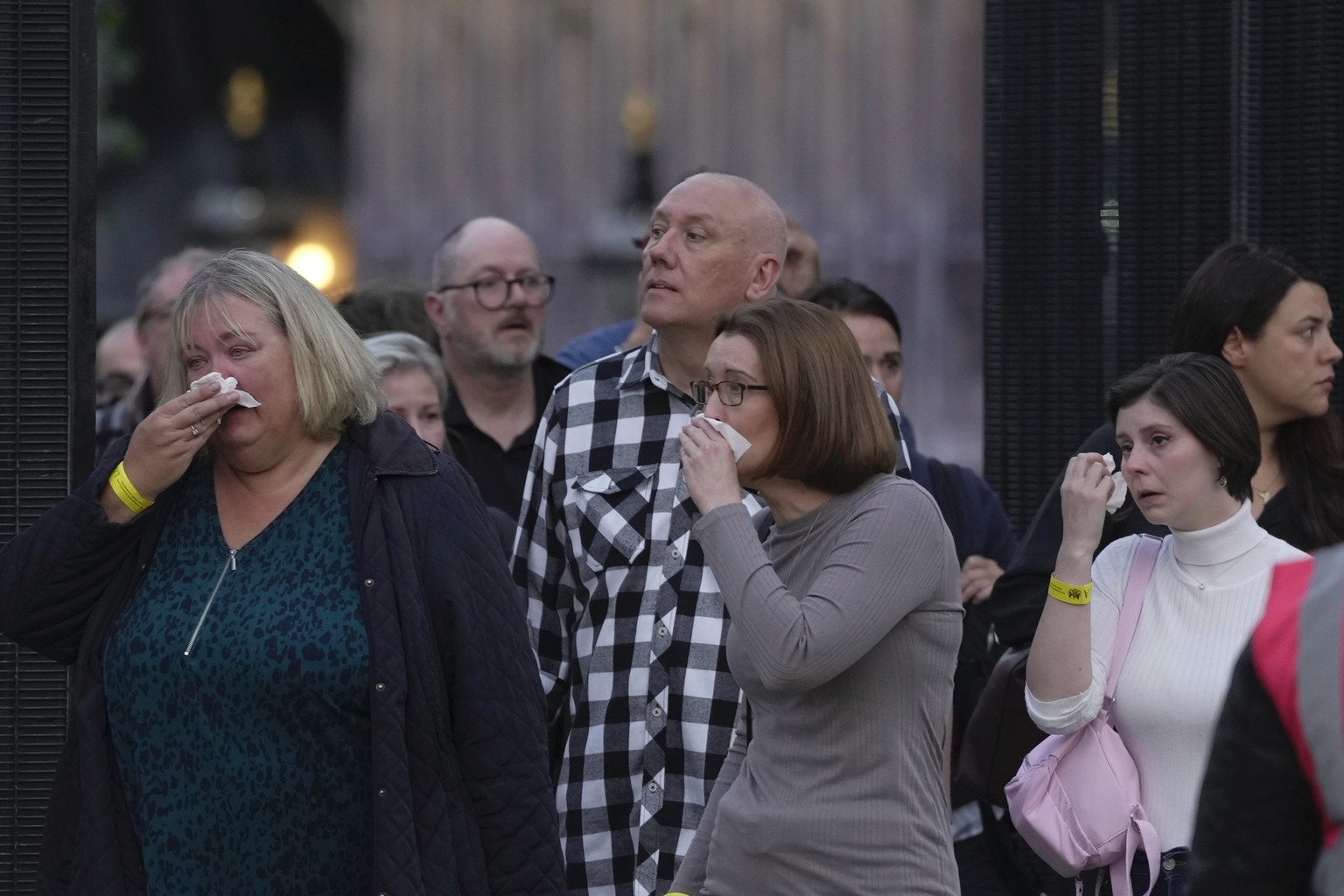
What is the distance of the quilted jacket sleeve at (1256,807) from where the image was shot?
186cm

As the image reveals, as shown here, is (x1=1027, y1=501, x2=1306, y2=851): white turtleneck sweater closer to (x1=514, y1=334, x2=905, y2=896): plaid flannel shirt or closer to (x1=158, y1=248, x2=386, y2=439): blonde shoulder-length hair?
(x1=514, y1=334, x2=905, y2=896): plaid flannel shirt

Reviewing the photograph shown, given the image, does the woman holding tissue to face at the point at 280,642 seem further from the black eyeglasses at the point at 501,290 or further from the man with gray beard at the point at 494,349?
the black eyeglasses at the point at 501,290

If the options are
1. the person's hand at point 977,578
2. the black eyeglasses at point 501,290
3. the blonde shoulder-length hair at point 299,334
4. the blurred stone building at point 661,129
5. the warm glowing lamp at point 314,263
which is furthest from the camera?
the warm glowing lamp at point 314,263

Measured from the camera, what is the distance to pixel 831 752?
3.26m

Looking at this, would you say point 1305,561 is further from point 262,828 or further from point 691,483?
point 262,828

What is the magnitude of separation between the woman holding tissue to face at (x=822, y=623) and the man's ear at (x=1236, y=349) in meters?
1.34

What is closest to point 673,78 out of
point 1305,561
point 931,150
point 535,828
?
point 931,150

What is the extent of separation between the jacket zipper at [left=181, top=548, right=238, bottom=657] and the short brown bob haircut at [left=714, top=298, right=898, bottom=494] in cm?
97

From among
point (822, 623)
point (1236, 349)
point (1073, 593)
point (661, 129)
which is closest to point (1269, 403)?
point (1236, 349)

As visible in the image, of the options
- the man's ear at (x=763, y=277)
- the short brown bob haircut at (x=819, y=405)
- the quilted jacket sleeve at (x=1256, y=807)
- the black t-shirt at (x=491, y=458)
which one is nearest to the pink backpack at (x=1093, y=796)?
the short brown bob haircut at (x=819, y=405)

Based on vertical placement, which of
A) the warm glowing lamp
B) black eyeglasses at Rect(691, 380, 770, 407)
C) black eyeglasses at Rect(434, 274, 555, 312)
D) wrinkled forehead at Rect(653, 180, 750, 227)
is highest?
the warm glowing lamp

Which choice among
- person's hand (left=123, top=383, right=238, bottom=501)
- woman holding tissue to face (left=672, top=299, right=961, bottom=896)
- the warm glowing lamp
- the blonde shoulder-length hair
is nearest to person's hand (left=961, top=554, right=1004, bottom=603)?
woman holding tissue to face (left=672, top=299, right=961, bottom=896)

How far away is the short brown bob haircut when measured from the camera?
3.39 m

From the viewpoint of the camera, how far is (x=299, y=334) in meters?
3.61
